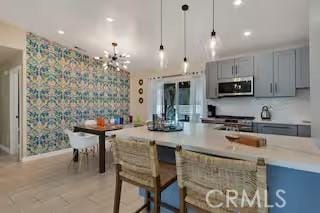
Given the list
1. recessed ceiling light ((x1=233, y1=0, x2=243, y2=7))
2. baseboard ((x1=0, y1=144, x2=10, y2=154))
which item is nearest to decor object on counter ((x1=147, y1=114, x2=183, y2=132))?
recessed ceiling light ((x1=233, y1=0, x2=243, y2=7))

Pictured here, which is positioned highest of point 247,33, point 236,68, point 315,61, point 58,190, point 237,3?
point 237,3

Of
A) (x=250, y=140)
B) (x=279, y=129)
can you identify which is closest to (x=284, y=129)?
(x=279, y=129)

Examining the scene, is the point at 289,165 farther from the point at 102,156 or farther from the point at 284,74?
the point at 284,74

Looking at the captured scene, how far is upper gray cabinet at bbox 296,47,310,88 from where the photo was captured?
12.3 ft

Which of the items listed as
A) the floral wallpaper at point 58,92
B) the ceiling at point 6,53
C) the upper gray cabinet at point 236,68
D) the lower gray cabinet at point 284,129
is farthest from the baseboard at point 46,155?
the lower gray cabinet at point 284,129

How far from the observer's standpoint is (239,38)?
3920 millimetres

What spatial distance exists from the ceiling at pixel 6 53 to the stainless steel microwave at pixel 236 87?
478cm

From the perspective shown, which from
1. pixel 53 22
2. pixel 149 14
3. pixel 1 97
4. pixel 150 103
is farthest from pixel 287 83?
pixel 1 97

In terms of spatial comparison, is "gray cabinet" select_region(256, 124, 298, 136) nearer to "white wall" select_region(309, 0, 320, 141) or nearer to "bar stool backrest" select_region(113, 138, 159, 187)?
"white wall" select_region(309, 0, 320, 141)

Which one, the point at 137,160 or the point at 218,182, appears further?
the point at 137,160

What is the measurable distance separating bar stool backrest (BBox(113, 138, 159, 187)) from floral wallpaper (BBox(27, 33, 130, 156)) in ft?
12.6

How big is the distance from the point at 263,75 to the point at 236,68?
0.60m

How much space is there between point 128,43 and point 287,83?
352cm

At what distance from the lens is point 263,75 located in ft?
14.0
